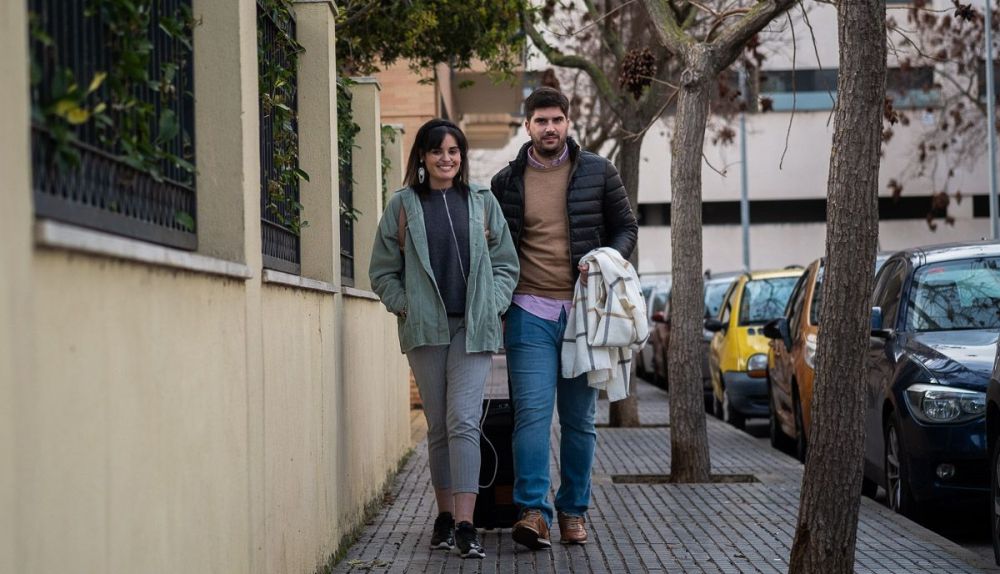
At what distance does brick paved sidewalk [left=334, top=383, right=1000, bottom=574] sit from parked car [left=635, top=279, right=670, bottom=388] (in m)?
16.4

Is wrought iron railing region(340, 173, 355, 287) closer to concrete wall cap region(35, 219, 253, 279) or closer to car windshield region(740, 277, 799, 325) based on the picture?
concrete wall cap region(35, 219, 253, 279)

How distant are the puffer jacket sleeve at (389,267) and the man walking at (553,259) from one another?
2.12 ft

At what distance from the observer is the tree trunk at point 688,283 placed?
11023 mm

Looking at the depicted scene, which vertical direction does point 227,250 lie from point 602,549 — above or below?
above

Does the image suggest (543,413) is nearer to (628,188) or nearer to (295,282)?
(295,282)

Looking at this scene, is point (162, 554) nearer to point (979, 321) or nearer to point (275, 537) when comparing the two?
point (275, 537)

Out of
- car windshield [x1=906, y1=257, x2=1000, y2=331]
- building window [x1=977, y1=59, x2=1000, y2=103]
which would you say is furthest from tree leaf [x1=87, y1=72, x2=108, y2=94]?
building window [x1=977, y1=59, x2=1000, y2=103]

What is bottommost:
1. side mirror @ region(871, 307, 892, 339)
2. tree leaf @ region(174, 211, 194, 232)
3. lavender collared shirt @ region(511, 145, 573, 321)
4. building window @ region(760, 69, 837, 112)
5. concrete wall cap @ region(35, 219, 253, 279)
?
side mirror @ region(871, 307, 892, 339)

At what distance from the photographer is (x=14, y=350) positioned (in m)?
2.85

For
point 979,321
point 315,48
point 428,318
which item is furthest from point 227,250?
point 979,321

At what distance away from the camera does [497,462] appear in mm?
8078

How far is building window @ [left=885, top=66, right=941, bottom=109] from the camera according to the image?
39.7 metres

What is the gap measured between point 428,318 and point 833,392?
2.08 m

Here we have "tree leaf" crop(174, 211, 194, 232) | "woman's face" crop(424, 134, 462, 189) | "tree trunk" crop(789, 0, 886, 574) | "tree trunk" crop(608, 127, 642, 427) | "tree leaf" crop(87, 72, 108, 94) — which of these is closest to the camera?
"tree leaf" crop(87, 72, 108, 94)
